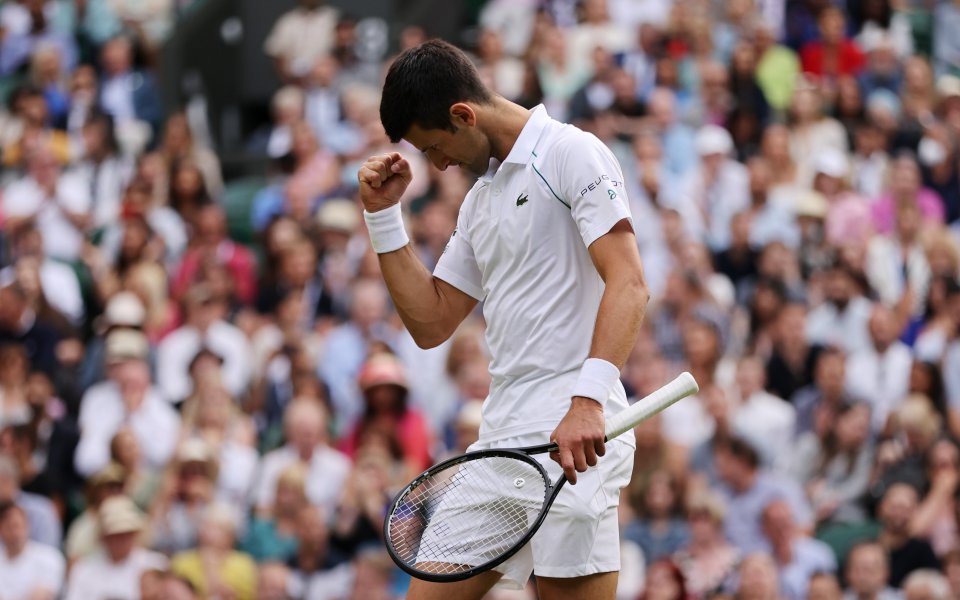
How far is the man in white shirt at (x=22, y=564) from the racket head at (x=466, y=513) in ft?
15.9

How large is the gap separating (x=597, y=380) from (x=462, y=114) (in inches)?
33.9

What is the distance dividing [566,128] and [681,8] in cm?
881

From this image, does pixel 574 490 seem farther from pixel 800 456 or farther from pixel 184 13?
pixel 184 13

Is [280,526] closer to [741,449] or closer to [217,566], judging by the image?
[217,566]

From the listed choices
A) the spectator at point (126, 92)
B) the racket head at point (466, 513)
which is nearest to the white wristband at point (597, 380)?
the racket head at point (466, 513)

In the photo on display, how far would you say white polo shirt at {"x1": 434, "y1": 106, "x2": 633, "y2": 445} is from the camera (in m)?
5.07

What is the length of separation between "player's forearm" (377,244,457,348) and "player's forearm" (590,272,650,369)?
78 centimetres

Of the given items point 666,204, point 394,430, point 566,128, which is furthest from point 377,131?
point 566,128

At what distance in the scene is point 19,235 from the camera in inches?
469

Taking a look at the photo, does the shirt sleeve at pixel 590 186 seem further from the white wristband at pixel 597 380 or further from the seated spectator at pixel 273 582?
the seated spectator at pixel 273 582

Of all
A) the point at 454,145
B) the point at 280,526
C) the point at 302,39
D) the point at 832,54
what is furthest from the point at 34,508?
the point at 832,54

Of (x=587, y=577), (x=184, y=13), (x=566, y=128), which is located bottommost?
(x=184, y=13)

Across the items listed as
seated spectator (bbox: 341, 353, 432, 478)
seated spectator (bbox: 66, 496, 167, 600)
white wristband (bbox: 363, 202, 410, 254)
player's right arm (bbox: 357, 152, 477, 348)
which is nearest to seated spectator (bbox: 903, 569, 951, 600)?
seated spectator (bbox: 341, 353, 432, 478)

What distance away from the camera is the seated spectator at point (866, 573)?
9148 millimetres
